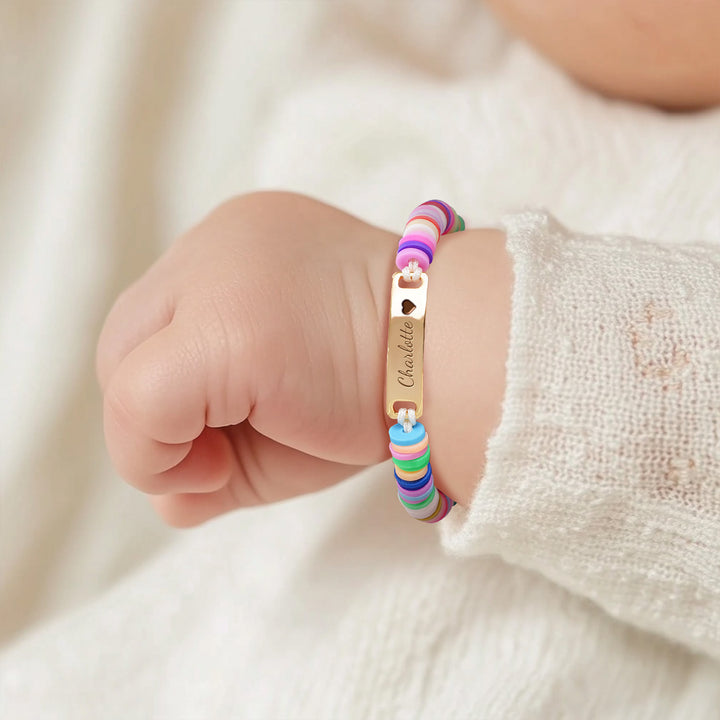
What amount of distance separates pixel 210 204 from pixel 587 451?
654 millimetres

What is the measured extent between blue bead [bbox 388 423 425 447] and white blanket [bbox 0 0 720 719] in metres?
0.20

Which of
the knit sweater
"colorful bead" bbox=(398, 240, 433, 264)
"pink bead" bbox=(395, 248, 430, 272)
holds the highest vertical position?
"colorful bead" bbox=(398, 240, 433, 264)

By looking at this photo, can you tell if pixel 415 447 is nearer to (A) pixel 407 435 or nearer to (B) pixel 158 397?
(A) pixel 407 435

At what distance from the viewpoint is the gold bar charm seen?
68cm

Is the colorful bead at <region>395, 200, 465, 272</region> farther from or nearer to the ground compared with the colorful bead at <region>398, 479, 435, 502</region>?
farther from the ground

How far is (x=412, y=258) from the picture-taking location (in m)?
0.71

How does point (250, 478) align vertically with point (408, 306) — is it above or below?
below

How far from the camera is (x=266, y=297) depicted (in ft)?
2.27

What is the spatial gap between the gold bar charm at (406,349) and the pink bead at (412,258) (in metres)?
0.02

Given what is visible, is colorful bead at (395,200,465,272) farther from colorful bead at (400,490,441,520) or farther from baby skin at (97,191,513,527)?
colorful bead at (400,490,441,520)

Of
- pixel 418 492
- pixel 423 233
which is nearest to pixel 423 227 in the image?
pixel 423 233

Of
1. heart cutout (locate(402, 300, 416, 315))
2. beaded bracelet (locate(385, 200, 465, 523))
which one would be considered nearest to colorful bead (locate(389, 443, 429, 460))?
beaded bracelet (locate(385, 200, 465, 523))

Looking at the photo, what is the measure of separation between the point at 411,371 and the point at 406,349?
0.06ft

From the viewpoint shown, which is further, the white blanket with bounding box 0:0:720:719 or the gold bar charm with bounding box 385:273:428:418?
the white blanket with bounding box 0:0:720:719
